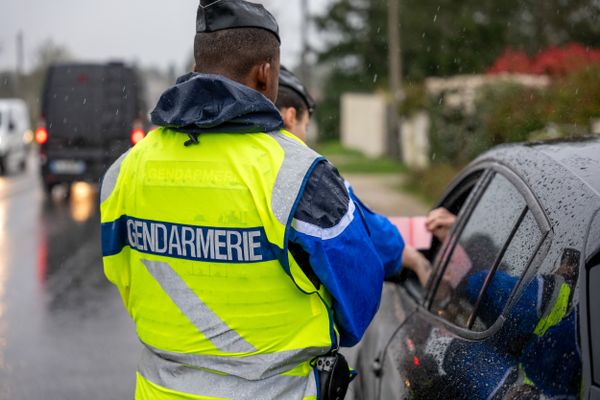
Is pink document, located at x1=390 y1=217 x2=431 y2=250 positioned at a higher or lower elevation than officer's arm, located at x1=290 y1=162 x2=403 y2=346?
lower

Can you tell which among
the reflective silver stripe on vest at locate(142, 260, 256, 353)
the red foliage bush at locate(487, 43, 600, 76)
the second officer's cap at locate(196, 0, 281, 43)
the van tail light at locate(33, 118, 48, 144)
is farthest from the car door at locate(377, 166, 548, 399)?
the van tail light at locate(33, 118, 48, 144)

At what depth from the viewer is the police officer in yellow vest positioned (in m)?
2.18

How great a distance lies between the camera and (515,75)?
1600 cm

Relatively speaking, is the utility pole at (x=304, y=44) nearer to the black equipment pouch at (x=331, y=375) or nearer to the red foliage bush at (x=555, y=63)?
the red foliage bush at (x=555, y=63)

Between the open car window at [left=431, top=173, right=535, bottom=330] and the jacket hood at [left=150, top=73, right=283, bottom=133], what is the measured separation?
0.78 m

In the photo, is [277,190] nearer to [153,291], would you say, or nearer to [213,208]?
[213,208]

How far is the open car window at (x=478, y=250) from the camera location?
2.66 m

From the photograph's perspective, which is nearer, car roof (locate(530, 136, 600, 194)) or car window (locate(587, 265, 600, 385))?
car window (locate(587, 265, 600, 385))

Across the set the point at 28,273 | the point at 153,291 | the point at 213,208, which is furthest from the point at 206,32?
the point at 28,273

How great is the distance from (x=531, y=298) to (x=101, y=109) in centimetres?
1557

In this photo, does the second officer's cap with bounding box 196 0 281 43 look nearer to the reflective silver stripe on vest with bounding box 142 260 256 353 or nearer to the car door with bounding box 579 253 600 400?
the reflective silver stripe on vest with bounding box 142 260 256 353

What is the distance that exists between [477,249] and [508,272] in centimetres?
56

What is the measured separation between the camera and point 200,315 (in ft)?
7.39

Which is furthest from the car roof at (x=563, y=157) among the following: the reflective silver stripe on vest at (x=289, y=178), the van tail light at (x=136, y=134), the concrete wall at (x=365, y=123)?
the concrete wall at (x=365, y=123)
